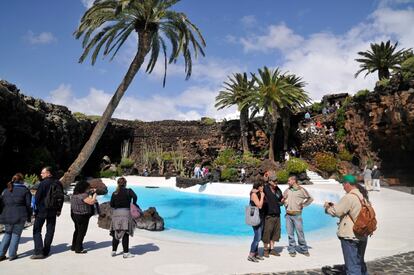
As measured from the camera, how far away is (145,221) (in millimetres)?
10031

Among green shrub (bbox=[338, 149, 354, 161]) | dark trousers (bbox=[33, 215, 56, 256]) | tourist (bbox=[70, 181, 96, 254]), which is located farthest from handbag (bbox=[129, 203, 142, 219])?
green shrub (bbox=[338, 149, 354, 161])

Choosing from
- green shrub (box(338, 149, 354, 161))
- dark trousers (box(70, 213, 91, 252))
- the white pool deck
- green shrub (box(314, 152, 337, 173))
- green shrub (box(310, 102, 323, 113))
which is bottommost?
the white pool deck

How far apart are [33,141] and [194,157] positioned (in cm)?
1816

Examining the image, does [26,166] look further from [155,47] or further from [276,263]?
[276,263]

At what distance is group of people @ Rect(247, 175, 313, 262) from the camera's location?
622 centimetres

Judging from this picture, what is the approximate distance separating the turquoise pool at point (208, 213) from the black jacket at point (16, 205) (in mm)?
5990

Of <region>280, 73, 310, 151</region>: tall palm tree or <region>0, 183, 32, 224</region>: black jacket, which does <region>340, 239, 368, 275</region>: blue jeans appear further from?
<region>280, 73, 310, 151</region>: tall palm tree

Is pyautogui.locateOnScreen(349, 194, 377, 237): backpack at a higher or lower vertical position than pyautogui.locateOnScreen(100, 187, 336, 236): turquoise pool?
higher

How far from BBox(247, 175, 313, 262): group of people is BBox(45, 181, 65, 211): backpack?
11.4ft

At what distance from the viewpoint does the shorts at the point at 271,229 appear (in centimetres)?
649

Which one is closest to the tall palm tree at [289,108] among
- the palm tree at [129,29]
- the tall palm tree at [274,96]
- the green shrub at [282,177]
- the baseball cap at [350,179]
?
the tall palm tree at [274,96]

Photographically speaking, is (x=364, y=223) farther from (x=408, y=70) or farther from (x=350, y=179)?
(x=408, y=70)

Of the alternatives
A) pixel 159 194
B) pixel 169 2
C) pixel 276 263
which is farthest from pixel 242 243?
pixel 159 194

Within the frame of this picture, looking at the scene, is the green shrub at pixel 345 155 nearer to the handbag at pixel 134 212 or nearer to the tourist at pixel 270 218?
the tourist at pixel 270 218
